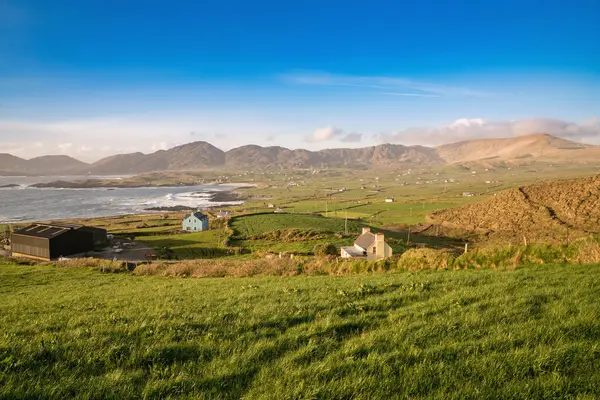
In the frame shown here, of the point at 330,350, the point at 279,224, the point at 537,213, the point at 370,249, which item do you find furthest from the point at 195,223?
the point at 330,350

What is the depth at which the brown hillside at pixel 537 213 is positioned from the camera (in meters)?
65.1

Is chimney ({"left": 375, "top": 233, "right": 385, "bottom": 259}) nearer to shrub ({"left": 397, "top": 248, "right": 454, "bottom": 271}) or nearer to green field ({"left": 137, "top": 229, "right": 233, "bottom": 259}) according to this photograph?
shrub ({"left": 397, "top": 248, "right": 454, "bottom": 271})

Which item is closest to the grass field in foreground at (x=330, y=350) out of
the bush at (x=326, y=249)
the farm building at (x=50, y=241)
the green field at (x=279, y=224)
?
the bush at (x=326, y=249)

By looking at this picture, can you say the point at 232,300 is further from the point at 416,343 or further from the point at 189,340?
the point at 416,343

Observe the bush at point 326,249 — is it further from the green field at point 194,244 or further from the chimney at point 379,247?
the green field at point 194,244

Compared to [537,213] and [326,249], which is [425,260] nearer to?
[326,249]

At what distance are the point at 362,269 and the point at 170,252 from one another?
47.9 meters

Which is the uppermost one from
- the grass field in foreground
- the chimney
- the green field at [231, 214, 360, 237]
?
the grass field in foreground

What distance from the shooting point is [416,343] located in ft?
22.4

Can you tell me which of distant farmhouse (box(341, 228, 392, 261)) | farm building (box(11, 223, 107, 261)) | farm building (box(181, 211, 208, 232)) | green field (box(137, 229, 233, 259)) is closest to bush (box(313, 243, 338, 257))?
distant farmhouse (box(341, 228, 392, 261))

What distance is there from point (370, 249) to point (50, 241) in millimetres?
57558

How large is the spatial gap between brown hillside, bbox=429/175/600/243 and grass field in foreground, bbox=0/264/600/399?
60.3m

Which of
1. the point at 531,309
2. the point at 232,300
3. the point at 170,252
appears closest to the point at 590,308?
the point at 531,309

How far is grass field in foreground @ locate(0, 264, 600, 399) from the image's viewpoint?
514 centimetres
